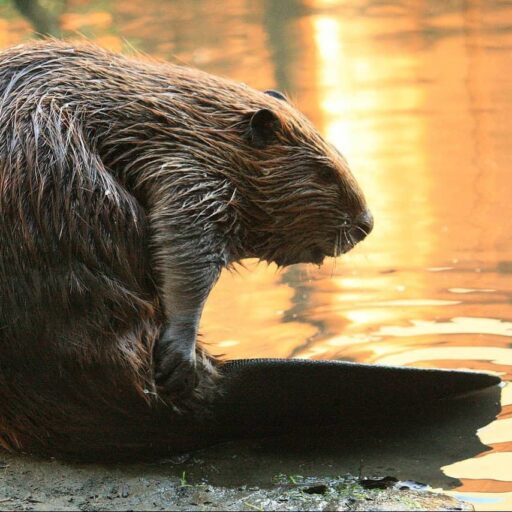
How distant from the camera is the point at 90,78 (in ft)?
10.5

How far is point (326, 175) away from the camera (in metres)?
3.44

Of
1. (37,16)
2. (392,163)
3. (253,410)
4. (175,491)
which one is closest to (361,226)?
(253,410)

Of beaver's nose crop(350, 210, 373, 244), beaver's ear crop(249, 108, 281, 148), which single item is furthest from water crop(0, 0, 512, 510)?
beaver's ear crop(249, 108, 281, 148)

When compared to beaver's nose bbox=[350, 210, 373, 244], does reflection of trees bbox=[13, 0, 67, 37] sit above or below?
above

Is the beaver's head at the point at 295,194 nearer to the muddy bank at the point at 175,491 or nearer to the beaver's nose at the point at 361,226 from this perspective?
the beaver's nose at the point at 361,226

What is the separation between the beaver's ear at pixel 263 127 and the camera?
327 centimetres

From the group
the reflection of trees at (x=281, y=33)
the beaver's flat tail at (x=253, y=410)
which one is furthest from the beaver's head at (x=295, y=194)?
the reflection of trees at (x=281, y=33)

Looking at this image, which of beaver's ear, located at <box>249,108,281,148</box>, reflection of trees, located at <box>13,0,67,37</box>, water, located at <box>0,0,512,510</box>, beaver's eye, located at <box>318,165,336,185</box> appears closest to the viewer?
beaver's ear, located at <box>249,108,281,148</box>

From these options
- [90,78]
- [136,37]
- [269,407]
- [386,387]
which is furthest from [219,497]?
[136,37]

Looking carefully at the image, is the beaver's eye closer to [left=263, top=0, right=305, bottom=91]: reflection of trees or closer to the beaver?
the beaver

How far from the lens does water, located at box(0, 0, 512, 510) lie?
4195 millimetres

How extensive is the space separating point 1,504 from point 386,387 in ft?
3.87

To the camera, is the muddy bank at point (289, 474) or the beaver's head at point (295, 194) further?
the beaver's head at point (295, 194)

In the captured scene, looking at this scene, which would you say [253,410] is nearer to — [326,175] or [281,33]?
[326,175]
